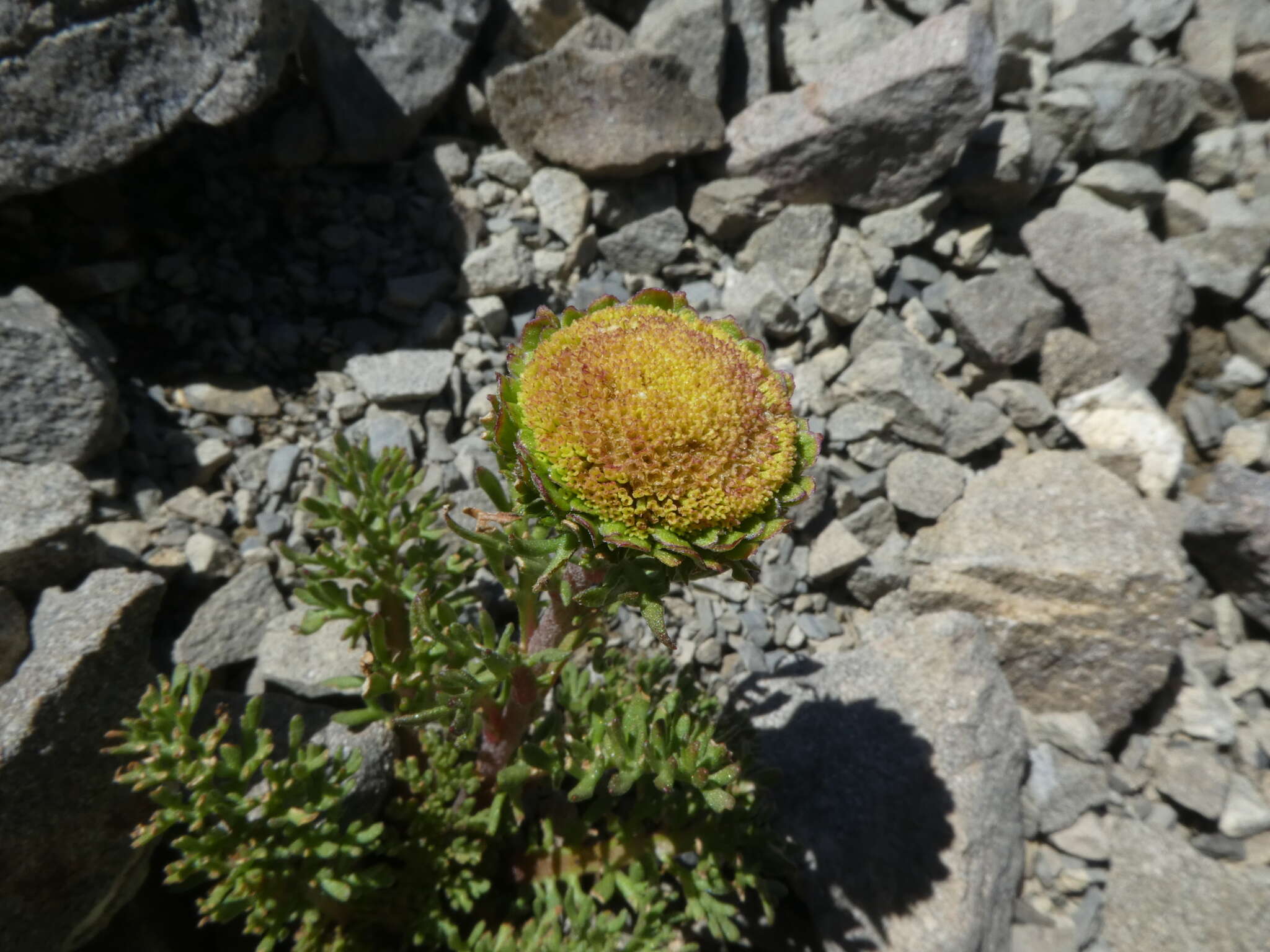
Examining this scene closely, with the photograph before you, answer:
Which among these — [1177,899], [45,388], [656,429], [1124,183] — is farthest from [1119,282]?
[45,388]

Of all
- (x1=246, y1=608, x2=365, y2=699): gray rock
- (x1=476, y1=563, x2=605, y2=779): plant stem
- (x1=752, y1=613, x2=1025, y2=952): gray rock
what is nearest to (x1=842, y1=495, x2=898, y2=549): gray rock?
(x1=752, y1=613, x2=1025, y2=952): gray rock

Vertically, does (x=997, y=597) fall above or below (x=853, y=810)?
above

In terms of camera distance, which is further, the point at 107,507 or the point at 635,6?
the point at 635,6

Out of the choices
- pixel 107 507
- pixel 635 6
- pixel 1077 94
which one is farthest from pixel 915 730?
pixel 635 6

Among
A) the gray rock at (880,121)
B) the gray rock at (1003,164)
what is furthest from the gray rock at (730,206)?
the gray rock at (1003,164)

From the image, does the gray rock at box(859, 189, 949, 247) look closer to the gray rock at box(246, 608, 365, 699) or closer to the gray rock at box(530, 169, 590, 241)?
the gray rock at box(530, 169, 590, 241)

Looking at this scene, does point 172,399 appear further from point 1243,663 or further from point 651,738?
point 1243,663
